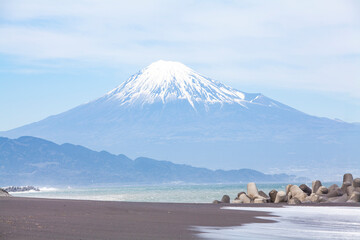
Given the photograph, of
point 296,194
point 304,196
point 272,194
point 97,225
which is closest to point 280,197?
point 272,194

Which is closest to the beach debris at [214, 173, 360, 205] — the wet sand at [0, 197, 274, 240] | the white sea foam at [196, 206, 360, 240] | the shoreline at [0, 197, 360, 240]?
the white sea foam at [196, 206, 360, 240]

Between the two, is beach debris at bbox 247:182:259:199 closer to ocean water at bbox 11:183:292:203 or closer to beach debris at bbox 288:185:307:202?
beach debris at bbox 288:185:307:202

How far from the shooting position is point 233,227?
65.5 ft

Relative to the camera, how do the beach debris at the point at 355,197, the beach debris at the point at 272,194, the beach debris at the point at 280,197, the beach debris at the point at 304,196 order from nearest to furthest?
the beach debris at the point at 355,197, the beach debris at the point at 304,196, the beach debris at the point at 280,197, the beach debris at the point at 272,194

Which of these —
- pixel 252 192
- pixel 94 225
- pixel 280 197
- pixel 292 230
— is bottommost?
pixel 292 230

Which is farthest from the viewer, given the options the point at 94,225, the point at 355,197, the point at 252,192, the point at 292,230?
the point at 252,192

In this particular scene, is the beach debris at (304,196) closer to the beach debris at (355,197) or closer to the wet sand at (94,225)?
the beach debris at (355,197)

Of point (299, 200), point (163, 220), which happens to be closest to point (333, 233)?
point (163, 220)

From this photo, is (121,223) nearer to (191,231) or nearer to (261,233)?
(191,231)

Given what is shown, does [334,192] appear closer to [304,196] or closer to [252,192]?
[304,196]

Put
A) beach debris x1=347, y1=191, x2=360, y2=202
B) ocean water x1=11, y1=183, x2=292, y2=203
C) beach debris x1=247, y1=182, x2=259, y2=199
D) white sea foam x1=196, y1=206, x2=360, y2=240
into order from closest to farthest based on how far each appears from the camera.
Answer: white sea foam x1=196, y1=206, x2=360, y2=240 < beach debris x1=347, y1=191, x2=360, y2=202 < beach debris x1=247, y1=182, x2=259, y2=199 < ocean water x1=11, y1=183, x2=292, y2=203

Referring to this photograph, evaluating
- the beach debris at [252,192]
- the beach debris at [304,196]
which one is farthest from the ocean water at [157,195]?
the beach debris at [304,196]

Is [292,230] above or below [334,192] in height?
below

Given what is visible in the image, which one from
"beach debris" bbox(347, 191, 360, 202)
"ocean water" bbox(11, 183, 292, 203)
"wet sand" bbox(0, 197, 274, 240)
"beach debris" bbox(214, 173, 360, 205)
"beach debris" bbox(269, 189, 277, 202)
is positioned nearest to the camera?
"wet sand" bbox(0, 197, 274, 240)
